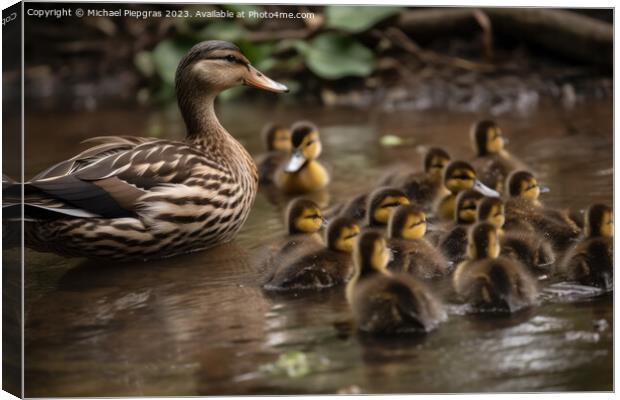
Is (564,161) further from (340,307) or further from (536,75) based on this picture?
(340,307)

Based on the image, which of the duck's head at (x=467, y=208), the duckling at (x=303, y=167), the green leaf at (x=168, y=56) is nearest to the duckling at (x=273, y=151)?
the duckling at (x=303, y=167)

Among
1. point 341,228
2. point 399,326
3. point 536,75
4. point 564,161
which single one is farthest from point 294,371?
point 536,75

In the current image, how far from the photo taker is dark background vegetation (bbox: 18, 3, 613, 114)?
5266 mm

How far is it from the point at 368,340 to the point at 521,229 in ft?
3.16

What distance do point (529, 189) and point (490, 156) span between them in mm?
569

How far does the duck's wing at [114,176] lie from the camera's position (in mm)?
3354

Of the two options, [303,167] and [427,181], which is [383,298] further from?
[303,167]

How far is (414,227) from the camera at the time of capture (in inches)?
138

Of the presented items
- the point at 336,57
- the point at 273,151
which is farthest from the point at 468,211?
the point at 336,57

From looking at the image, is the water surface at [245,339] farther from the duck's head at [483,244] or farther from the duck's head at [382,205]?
the duck's head at [382,205]

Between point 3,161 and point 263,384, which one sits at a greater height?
point 3,161

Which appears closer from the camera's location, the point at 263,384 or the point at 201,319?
the point at 263,384

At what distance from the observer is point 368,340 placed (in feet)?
9.46

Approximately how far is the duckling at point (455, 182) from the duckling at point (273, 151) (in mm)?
1043
